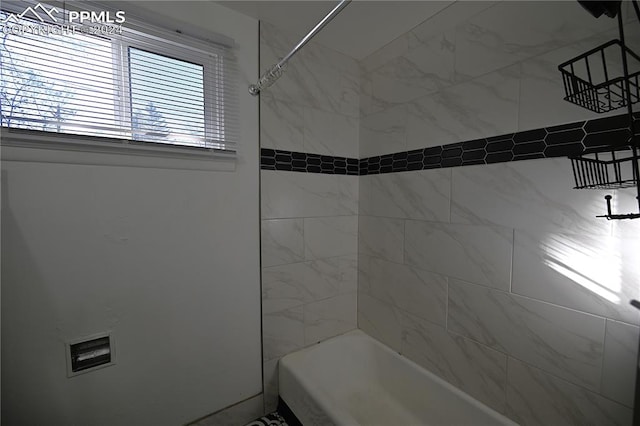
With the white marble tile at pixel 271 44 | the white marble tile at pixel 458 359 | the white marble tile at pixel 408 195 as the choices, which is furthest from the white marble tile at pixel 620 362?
the white marble tile at pixel 271 44

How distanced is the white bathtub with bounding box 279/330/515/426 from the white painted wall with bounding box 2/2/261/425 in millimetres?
295

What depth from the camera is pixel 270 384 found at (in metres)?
1.61

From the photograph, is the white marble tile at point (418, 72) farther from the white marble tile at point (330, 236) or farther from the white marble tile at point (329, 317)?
the white marble tile at point (329, 317)

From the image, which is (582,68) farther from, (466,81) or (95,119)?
(95,119)

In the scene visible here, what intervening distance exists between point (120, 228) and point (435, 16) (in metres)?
1.88

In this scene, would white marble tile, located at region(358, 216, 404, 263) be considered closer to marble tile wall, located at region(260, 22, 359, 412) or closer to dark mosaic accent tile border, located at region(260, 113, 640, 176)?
marble tile wall, located at region(260, 22, 359, 412)

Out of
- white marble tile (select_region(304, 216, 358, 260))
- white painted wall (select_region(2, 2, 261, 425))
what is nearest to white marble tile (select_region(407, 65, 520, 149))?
white marble tile (select_region(304, 216, 358, 260))

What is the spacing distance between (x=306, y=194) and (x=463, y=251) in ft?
3.09

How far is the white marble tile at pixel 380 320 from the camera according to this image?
1.72 m

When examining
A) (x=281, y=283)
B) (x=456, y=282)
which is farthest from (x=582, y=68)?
(x=281, y=283)

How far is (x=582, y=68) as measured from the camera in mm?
1001

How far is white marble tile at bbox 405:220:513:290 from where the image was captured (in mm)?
1221

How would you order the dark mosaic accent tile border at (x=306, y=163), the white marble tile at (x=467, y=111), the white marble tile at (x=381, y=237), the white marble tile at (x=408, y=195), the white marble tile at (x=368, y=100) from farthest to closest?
the white marble tile at (x=368, y=100), the white marble tile at (x=381, y=237), the dark mosaic accent tile border at (x=306, y=163), the white marble tile at (x=408, y=195), the white marble tile at (x=467, y=111)

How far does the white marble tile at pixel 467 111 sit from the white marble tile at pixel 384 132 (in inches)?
2.1
